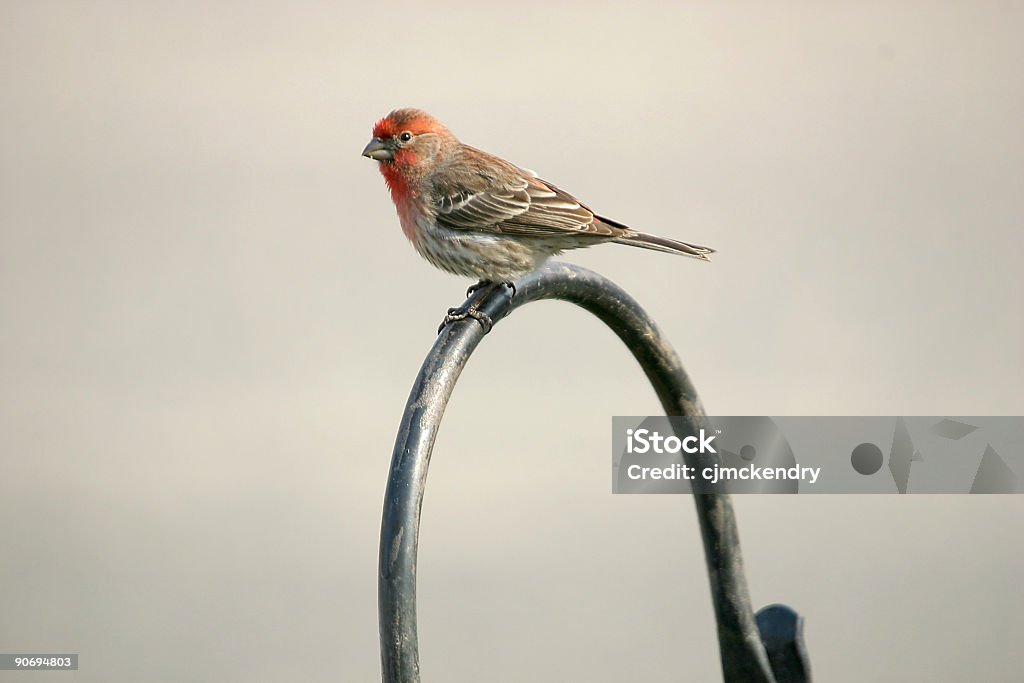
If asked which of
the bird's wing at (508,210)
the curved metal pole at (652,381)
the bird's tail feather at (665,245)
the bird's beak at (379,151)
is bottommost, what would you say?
the curved metal pole at (652,381)

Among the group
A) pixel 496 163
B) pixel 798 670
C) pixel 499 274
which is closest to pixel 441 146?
pixel 496 163

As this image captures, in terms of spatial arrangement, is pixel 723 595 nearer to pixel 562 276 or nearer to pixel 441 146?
pixel 562 276

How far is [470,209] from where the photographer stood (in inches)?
141

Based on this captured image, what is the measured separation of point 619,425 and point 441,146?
2023mm

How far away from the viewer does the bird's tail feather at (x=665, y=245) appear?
11.0 ft

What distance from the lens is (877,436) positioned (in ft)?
17.5

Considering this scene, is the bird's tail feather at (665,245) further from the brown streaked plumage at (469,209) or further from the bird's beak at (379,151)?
the bird's beak at (379,151)

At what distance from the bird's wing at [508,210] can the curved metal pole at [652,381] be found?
63 cm

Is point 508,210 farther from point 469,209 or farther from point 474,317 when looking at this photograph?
point 474,317

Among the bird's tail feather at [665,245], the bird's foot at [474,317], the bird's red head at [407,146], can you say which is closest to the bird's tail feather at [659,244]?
the bird's tail feather at [665,245]
